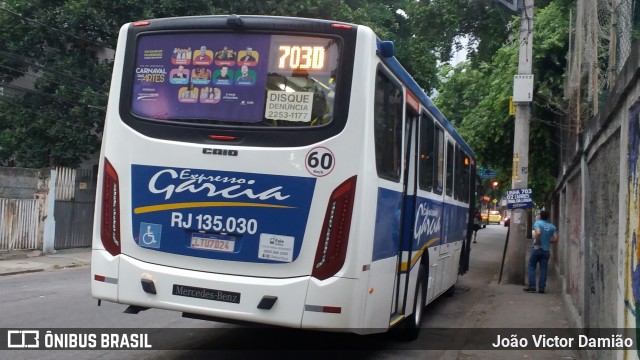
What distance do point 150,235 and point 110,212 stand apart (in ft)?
1.61

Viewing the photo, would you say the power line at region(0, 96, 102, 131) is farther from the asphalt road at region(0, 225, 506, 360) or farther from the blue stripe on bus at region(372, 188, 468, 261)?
the blue stripe on bus at region(372, 188, 468, 261)

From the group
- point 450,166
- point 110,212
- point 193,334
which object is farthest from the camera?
point 450,166

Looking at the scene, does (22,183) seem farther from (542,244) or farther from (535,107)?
(535,107)

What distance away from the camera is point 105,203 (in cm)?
637

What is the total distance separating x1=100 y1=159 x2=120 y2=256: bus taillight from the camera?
20.6ft

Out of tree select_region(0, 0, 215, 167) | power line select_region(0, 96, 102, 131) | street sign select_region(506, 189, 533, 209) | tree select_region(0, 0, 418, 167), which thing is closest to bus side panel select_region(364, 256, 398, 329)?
street sign select_region(506, 189, 533, 209)

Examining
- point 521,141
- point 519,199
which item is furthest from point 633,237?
point 521,141

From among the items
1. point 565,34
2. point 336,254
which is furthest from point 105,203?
point 565,34

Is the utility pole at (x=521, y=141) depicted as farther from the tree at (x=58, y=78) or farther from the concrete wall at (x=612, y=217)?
the tree at (x=58, y=78)

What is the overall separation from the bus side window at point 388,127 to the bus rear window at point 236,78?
608mm

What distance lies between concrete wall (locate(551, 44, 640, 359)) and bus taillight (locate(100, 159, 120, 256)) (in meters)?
4.46

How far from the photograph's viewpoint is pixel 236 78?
20.4ft

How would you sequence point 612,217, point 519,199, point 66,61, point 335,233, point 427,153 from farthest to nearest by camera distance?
point 66,61 < point 519,199 < point 427,153 < point 612,217 < point 335,233

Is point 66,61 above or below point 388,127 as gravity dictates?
above
